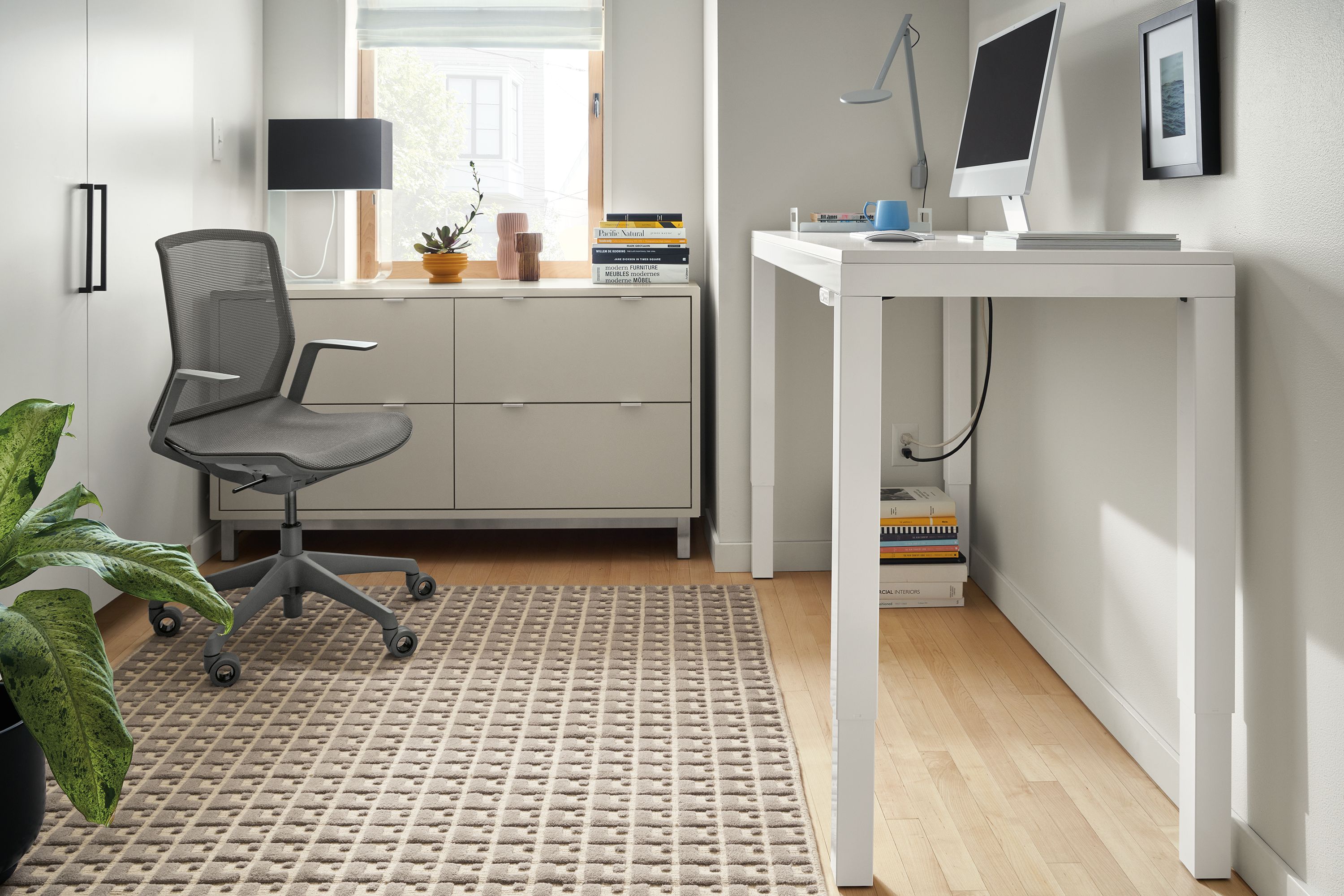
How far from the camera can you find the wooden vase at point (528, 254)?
11.5ft

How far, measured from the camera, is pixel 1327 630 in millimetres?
1373

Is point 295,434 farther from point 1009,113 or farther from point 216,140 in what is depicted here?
point 1009,113

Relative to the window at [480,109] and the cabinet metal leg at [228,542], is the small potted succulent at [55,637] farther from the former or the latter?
the window at [480,109]

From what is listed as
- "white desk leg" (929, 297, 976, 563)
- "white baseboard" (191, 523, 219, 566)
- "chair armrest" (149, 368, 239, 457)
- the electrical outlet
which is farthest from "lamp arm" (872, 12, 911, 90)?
"white baseboard" (191, 523, 219, 566)

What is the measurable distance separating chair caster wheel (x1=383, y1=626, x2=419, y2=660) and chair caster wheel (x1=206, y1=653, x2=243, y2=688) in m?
0.32

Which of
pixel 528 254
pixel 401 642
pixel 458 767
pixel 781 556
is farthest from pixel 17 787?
pixel 528 254

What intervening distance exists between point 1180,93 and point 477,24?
2.62m

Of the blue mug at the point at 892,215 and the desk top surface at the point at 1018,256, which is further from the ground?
the blue mug at the point at 892,215

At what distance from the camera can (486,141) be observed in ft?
12.4

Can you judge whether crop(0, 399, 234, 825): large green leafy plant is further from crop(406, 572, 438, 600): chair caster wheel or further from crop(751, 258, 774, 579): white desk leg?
crop(751, 258, 774, 579): white desk leg

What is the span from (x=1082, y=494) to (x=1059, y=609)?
31cm

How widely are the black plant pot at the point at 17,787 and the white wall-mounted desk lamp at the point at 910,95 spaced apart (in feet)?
7.10

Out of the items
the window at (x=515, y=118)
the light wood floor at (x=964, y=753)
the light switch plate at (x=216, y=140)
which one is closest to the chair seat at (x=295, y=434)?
the light wood floor at (x=964, y=753)

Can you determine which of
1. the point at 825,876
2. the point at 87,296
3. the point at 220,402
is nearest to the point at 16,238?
the point at 87,296
